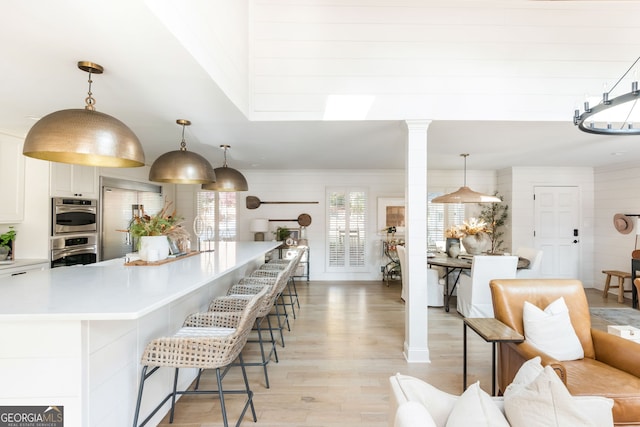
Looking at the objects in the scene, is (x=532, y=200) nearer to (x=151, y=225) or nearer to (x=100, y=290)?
(x=151, y=225)

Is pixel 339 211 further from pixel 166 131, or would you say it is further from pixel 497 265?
pixel 166 131

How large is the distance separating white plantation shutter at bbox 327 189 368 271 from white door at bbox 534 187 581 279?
3.37 meters

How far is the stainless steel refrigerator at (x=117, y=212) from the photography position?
4.42m

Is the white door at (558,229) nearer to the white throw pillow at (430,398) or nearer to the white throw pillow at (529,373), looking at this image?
A: the white throw pillow at (529,373)

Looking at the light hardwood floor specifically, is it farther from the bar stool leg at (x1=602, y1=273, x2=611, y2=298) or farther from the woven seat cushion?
the bar stool leg at (x1=602, y1=273, x2=611, y2=298)

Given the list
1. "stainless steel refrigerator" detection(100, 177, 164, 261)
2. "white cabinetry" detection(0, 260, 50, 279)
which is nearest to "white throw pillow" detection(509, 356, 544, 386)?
"stainless steel refrigerator" detection(100, 177, 164, 261)

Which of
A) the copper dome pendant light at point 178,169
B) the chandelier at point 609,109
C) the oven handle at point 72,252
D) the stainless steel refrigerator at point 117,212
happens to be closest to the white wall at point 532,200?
the chandelier at point 609,109

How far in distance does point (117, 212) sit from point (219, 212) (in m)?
2.22

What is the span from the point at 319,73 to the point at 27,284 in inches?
108

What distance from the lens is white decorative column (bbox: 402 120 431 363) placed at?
3.04m

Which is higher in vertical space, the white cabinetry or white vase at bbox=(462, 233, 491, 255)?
white vase at bbox=(462, 233, 491, 255)

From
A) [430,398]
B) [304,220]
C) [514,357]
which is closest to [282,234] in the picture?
[304,220]

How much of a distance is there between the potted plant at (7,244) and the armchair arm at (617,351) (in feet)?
18.4

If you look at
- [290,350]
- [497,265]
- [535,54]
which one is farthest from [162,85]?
[497,265]
